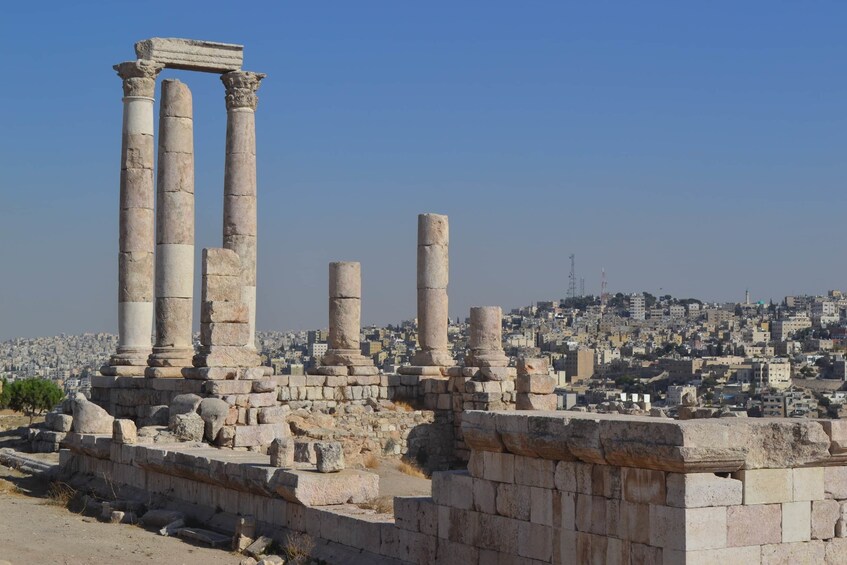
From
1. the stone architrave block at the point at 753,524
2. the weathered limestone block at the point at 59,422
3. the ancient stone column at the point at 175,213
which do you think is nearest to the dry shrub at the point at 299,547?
the stone architrave block at the point at 753,524

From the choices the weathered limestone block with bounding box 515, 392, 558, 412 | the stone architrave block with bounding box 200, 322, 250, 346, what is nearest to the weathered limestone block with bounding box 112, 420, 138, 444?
the stone architrave block with bounding box 200, 322, 250, 346

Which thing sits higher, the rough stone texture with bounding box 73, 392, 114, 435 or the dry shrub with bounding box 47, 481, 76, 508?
the rough stone texture with bounding box 73, 392, 114, 435

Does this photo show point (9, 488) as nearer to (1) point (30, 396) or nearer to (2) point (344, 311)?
(2) point (344, 311)

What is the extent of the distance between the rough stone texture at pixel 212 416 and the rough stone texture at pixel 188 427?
14cm

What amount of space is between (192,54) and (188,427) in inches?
416

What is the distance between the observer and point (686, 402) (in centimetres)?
2519

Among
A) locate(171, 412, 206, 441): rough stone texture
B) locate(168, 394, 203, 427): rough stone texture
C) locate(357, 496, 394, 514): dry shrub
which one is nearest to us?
locate(357, 496, 394, 514): dry shrub

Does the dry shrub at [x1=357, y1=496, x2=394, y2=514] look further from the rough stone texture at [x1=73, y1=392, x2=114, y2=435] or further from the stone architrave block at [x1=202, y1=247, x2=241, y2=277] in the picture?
the stone architrave block at [x1=202, y1=247, x2=241, y2=277]

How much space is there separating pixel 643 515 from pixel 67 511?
376 inches

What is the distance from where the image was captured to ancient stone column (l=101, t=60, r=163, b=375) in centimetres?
2692

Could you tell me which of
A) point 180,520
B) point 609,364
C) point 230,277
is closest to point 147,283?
point 230,277

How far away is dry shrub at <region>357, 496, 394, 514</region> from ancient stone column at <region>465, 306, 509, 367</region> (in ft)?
47.5

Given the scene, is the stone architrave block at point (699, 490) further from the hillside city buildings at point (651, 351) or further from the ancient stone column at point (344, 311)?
the ancient stone column at point (344, 311)

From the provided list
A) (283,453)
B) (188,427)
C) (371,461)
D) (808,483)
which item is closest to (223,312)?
(188,427)
